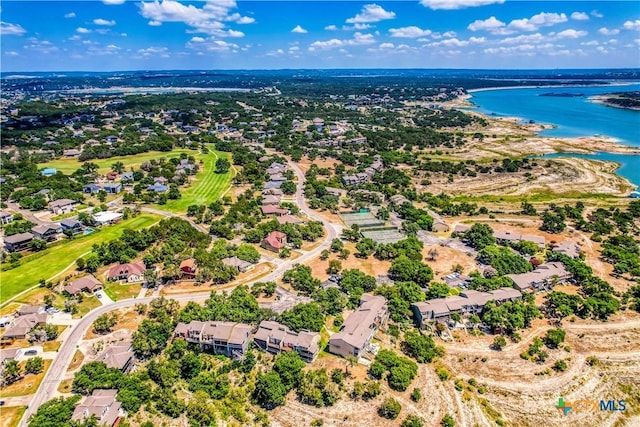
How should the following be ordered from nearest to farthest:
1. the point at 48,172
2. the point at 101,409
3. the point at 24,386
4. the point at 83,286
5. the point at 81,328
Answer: the point at 101,409 → the point at 24,386 → the point at 81,328 → the point at 83,286 → the point at 48,172

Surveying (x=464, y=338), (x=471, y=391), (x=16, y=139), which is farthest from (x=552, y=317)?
(x=16, y=139)

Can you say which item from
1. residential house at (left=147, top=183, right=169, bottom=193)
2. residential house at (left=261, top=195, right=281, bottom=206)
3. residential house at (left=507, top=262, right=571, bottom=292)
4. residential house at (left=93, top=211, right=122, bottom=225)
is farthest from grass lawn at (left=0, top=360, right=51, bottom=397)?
residential house at (left=147, top=183, right=169, bottom=193)

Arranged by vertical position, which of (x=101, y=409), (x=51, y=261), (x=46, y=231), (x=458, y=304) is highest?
(x=46, y=231)

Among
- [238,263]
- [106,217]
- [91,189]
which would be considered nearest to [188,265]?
[238,263]

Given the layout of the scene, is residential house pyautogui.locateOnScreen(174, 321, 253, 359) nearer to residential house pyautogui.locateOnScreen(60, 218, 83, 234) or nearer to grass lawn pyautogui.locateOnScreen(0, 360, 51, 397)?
grass lawn pyautogui.locateOnScreen(0, 360, 51, 397)

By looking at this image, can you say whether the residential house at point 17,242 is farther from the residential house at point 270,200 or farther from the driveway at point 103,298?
the residential house at point 270,200

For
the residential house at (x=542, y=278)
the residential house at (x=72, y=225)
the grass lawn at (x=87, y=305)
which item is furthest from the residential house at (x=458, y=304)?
the residential house at (x=72, y=225)

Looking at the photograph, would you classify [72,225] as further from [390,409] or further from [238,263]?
[390,409]

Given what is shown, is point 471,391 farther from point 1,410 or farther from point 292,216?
point 292,216
